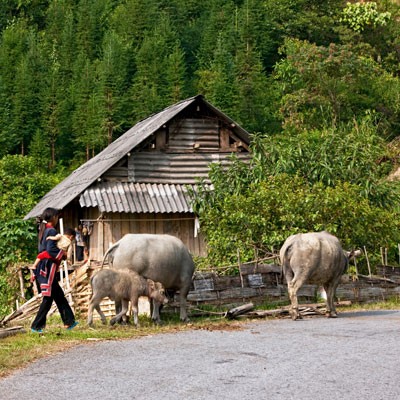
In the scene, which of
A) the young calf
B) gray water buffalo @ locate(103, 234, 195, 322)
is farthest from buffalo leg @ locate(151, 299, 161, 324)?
the young calf

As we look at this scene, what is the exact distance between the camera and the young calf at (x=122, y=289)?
1427 centimetres

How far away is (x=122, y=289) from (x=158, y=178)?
9.89m

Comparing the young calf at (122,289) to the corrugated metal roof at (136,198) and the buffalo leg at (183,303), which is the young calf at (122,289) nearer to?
the buffalo leg at (183,303)

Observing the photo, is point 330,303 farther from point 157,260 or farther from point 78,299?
point 78,299

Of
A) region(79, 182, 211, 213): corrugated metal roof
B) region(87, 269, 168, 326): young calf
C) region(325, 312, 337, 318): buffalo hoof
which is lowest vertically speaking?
region(325, 312, 337, 318): buffalo hoof

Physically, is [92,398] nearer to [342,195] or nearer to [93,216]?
[342,195]

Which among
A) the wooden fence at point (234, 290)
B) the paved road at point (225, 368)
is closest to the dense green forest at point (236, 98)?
the wooden fence at point (234, 290)

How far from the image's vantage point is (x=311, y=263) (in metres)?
15.8

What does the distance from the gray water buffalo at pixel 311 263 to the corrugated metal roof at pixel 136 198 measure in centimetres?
681

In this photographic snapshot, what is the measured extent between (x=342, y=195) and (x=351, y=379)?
436 inches

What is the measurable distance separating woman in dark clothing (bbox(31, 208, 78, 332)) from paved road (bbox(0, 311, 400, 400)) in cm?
152

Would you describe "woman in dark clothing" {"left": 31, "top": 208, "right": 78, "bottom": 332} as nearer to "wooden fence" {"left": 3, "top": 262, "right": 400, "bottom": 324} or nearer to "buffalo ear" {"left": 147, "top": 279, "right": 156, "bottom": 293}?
"buffalo ear" {"left": 147, "top": 279, "right": 156, "bottom": 293}

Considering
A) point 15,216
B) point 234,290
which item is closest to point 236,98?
point 15,216

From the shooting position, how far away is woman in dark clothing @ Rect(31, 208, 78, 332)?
13.3m
